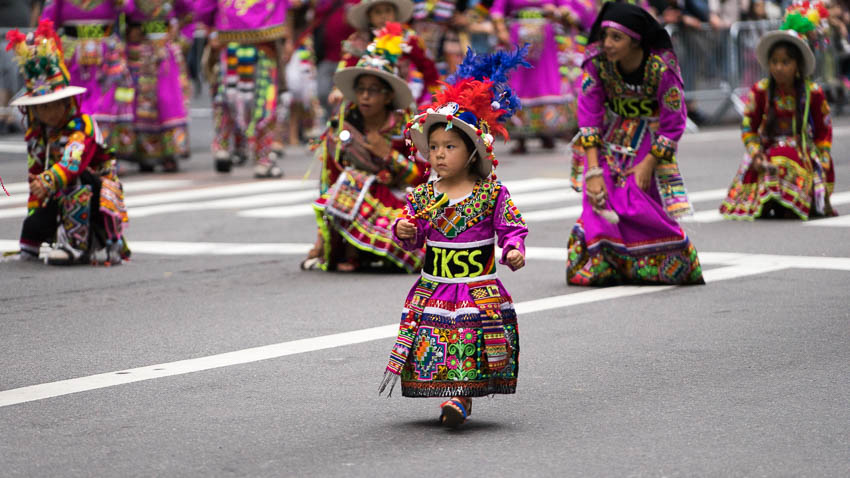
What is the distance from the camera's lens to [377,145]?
934 centimetres

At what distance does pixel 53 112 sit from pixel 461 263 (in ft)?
16.1

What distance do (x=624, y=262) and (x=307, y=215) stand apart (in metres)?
4.37

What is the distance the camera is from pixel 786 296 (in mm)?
8039

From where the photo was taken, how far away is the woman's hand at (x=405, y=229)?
5.49 meters

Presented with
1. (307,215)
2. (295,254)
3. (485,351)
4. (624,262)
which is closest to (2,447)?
(485,351)

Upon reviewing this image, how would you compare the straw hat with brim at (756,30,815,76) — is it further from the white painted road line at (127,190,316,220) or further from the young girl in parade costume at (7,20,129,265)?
the young girl in parade costume at (7,20,129,265)

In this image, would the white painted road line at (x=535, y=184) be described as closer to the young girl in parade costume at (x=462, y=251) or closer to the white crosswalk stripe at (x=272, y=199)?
the white crosswalk stripe at (x=272, y=199)

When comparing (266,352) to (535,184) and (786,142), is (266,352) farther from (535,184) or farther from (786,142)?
(535,184)

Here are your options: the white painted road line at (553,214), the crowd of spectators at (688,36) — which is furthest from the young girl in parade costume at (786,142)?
the crowd of spectators at (688,36)

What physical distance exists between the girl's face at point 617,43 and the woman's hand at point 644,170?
24.1 inches

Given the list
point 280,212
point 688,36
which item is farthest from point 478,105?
point 688,36

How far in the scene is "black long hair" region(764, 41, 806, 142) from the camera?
1080 centimetres

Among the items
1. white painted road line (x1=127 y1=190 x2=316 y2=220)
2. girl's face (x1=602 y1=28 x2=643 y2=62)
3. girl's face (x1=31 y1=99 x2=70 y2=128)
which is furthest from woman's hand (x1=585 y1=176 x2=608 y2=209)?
white painted road line (x1=127 y1=190 x2=316 y2=220)

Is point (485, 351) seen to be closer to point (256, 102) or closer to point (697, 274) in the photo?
point (697, 274)
